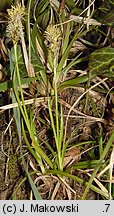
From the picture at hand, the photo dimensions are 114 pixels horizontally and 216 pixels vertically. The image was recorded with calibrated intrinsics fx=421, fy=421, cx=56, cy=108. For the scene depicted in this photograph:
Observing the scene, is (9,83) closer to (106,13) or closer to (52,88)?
(52,88)

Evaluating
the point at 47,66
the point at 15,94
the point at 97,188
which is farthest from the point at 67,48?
the point at 97,188

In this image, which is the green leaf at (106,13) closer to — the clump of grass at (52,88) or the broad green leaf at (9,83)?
the clump of grass at (52,88)

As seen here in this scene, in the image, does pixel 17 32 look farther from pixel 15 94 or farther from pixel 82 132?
pixel 82 132

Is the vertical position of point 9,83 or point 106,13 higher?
point 106,13

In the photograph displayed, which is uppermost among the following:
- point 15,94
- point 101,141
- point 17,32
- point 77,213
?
point 17,32

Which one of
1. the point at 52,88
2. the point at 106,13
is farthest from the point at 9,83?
the point at 106,13

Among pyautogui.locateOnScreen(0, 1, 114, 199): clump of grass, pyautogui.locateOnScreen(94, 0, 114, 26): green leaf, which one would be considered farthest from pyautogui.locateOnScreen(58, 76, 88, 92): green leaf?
pyautogui.locateOnScreen(94, 0, 114, 26): green leaf

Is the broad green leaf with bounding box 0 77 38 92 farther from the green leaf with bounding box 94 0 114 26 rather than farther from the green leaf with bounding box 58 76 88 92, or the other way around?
the green leaf with bounding box 94 0 114 26

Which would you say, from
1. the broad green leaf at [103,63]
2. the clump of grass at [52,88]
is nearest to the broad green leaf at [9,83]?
the clump of grass at [52,88]

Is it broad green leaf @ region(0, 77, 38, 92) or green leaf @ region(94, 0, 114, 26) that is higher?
green leaf @ region(94, 0, 114, 26)
